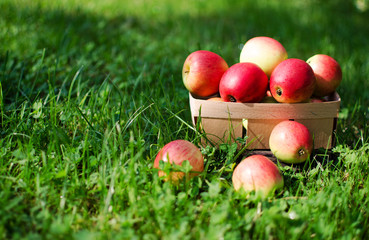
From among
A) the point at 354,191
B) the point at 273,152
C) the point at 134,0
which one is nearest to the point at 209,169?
the point at 273,152

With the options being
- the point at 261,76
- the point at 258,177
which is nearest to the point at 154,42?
the point at 261,76

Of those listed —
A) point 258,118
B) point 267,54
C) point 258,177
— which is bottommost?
point 258,177

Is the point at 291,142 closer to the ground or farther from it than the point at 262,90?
closer to the ground

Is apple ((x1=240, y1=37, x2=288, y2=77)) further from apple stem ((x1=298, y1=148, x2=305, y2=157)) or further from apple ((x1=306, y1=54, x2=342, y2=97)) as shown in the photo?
apple stem ((x1=298, y1=148, x2=305, y2=157))

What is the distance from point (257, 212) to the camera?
1677 millimetres

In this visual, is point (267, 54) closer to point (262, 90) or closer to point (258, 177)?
point (262, 90)

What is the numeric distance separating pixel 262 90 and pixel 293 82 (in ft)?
0.67

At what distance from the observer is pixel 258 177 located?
181cm

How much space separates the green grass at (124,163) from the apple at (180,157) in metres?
0.05

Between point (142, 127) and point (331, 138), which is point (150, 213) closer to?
point (142, 127)

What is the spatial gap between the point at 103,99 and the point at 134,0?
13.5ft

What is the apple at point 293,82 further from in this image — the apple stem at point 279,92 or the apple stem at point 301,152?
the apple stem at point 301,152

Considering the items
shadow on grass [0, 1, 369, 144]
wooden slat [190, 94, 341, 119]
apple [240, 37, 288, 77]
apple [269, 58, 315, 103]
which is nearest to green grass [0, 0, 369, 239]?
shadow on grass [0, 1, 369, 144]

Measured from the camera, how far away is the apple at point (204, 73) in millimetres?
2301
